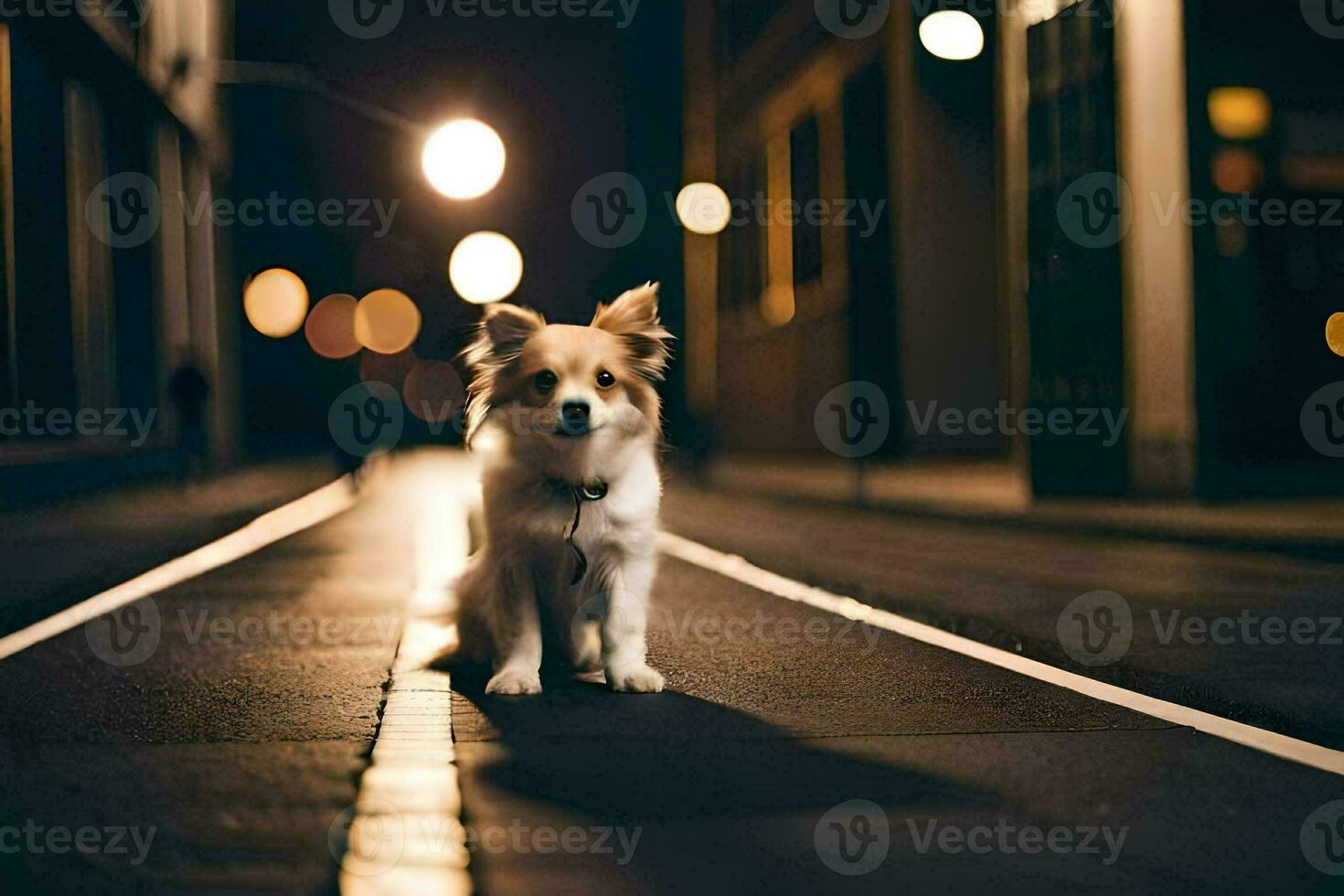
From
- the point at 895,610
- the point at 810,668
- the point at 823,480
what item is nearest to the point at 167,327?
the point at 823,480

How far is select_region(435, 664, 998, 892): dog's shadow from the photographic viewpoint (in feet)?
11.1

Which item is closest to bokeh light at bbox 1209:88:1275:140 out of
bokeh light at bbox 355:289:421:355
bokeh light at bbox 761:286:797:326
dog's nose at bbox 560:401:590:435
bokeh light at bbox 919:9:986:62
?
bokeh light at bbox 919:9:986:62

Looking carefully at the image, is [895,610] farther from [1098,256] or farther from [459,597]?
[1098,256]

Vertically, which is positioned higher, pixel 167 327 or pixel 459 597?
pixel 167 327

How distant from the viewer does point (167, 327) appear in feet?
76.9

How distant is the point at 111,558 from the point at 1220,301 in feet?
35.8

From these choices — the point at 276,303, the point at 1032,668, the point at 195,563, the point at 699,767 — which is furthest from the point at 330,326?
the point at 699,767

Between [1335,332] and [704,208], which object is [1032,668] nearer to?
[1335,332]

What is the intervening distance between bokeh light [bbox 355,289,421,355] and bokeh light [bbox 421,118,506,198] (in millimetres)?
6949

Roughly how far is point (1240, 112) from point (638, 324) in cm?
1219

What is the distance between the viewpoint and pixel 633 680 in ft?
17.7

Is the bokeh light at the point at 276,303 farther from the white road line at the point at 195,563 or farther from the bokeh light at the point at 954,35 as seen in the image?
the bokeh light at the point at 954,35

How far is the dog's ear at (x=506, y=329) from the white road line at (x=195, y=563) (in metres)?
2.84

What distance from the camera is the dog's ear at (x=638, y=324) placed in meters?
5.52
